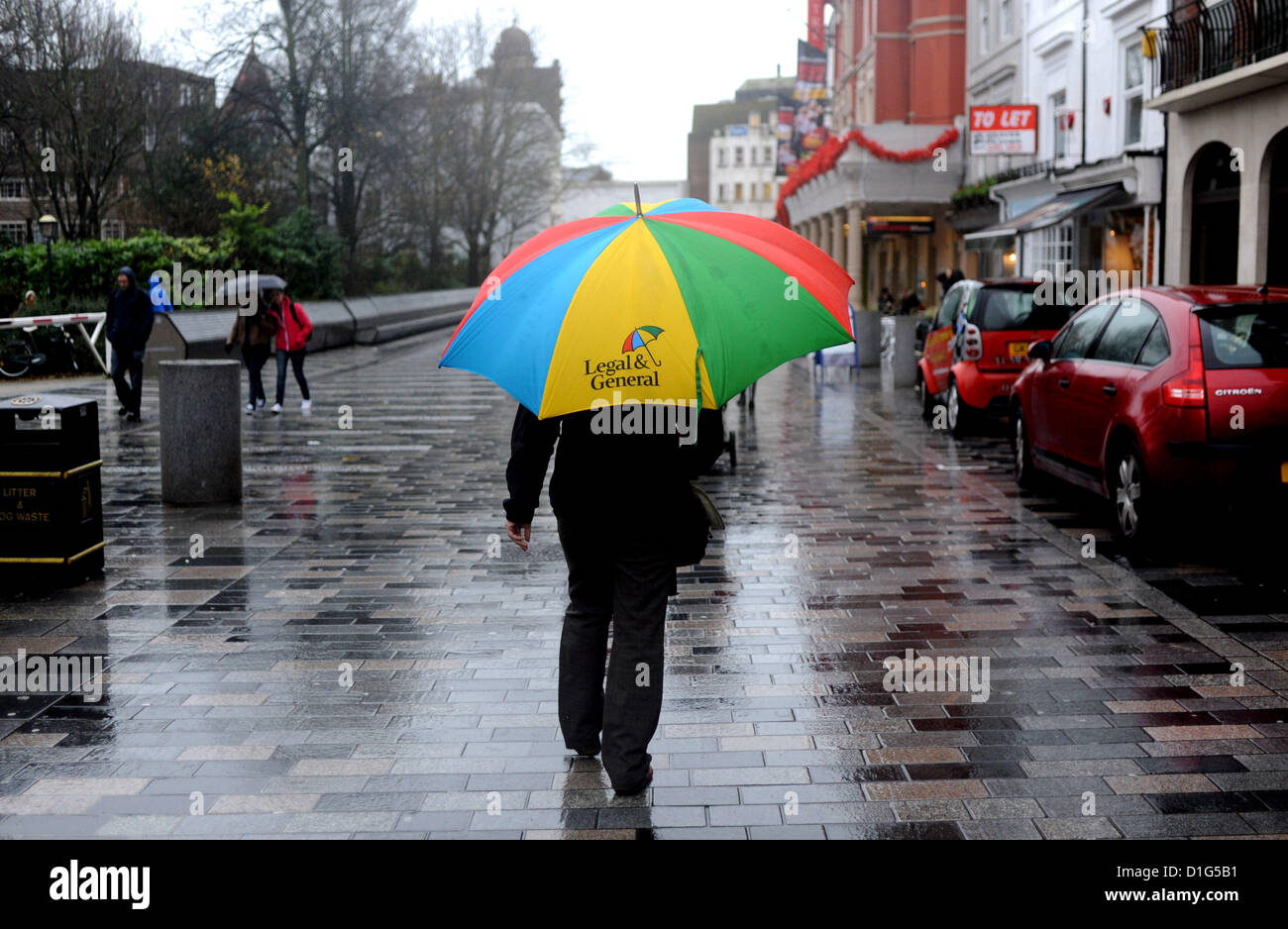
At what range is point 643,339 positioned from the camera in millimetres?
3939

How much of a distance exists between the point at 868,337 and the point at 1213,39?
10.2 m

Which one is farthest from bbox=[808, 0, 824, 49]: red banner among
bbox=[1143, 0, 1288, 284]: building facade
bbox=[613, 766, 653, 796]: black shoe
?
bbox=[613, 766, 653, 796]: black shoe

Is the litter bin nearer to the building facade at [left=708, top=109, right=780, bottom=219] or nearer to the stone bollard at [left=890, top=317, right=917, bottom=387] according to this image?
the stone bollard at [left=890, top=317, right=917, bottom=387]

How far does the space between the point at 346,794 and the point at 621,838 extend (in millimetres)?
964

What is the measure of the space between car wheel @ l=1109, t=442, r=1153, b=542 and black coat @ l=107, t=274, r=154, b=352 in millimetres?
11349

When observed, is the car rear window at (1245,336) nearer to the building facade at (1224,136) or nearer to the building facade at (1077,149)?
the building facade at (1224,136)

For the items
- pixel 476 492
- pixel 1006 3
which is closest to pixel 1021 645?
pixel 476 492

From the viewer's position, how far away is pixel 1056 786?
174 inches

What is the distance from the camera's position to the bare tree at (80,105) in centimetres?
3050

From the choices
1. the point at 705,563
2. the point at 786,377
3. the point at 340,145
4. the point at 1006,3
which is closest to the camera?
the point at 705,563

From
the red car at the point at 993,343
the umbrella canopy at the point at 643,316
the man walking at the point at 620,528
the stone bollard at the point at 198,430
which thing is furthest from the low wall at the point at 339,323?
the umbrella canopy at the point at 643,316

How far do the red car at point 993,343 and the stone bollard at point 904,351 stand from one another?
273 inches

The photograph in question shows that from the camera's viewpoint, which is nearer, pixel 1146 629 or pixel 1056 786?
pixel 1056 786
